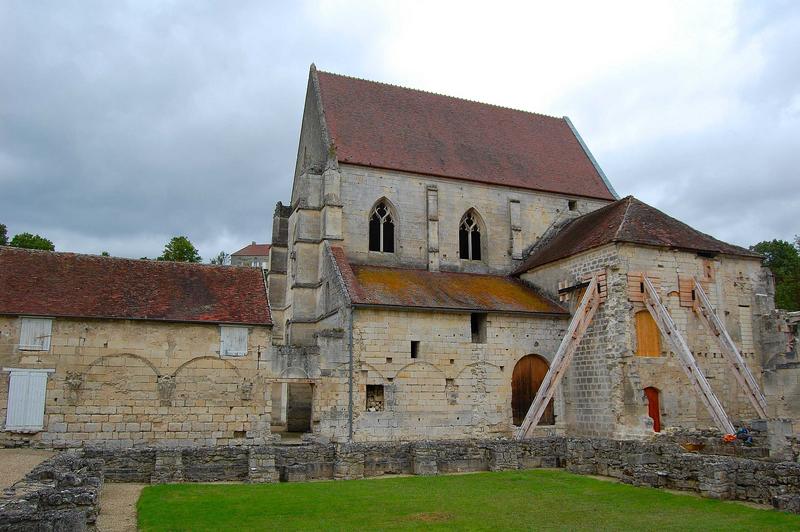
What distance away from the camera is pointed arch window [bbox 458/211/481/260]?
26953 millimetres

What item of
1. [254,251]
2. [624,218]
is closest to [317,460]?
[624,218]

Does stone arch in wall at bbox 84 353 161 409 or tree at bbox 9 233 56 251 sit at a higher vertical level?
tree at bbox 9 233 56 251

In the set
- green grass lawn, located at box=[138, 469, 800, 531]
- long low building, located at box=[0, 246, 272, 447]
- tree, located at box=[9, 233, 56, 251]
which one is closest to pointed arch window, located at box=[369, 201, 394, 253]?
long low building, located at box=[0, 246, 272, 447]

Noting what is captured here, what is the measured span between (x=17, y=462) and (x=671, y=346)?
17.6 m

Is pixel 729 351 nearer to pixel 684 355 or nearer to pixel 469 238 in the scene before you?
pixel 684 355

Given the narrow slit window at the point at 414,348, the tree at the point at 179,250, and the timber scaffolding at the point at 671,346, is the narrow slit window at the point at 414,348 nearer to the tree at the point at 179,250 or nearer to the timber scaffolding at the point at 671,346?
the timber scaffolding at the point at 671,346

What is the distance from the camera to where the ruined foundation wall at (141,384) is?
18.1m

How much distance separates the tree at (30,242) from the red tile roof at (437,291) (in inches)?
853

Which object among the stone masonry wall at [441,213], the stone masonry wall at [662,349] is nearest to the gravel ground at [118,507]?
the stone masonry wall at [441,213]

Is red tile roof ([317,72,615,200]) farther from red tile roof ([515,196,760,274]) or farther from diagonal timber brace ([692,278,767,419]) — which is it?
diagonal timber brace ([692,278,767,419])

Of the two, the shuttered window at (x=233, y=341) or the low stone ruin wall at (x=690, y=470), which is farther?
the shuttered window at (x=233, y=341)

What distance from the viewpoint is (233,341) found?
19.8m

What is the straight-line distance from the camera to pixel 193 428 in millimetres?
18953

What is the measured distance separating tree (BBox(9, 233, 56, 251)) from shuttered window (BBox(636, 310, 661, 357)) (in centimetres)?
3084
